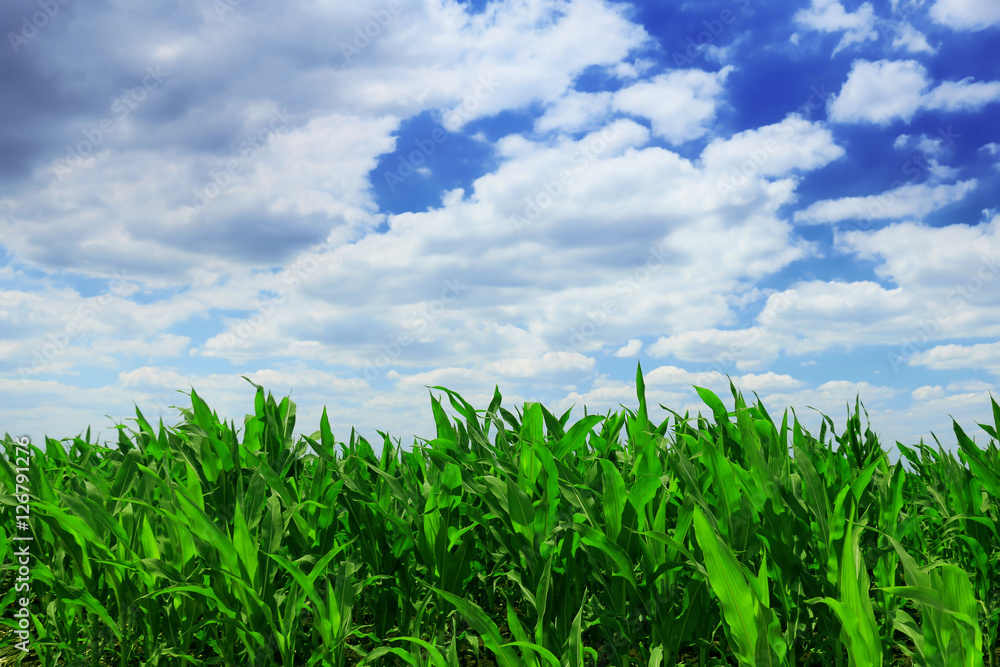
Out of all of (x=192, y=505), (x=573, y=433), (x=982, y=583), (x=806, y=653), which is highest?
(x=573, y=433)

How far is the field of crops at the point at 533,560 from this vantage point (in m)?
1.49

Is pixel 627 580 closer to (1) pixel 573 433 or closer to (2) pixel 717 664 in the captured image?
(2) pixel 717 664

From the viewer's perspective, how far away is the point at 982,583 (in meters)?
2.16

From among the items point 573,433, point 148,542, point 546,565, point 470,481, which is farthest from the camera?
point 573,433

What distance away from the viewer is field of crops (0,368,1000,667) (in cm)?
149

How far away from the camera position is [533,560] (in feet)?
5.75

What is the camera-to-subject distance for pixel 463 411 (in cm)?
238

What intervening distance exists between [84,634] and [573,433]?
1.97 m

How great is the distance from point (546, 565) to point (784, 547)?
0.64 m

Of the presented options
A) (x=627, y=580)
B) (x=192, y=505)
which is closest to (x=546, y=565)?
(x=627, y=580)

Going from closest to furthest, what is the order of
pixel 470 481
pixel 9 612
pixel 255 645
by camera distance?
pixel 255 645 → pixel 470 481 → pixel 9 612

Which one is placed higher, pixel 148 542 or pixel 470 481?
pixel 470 481

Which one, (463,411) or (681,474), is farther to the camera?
(463,411)

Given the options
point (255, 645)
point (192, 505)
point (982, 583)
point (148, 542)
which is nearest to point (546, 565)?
A: point (255, 645)
